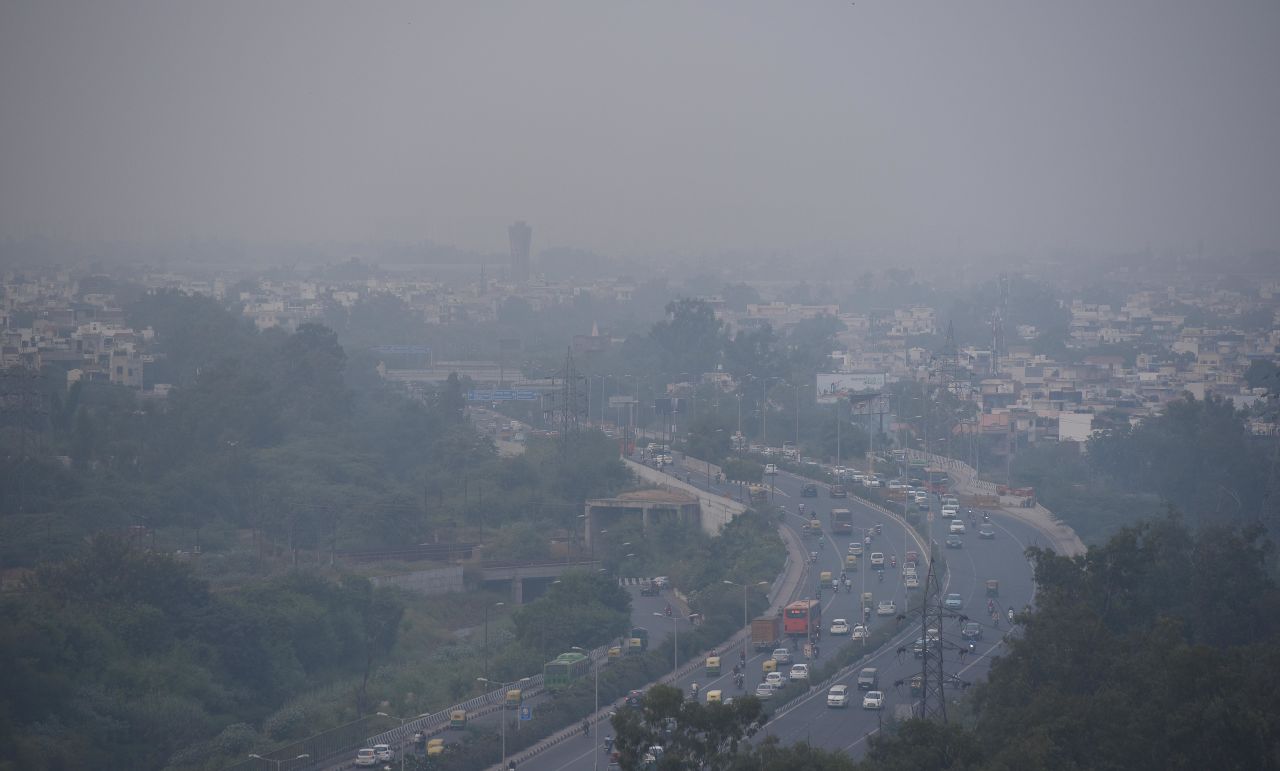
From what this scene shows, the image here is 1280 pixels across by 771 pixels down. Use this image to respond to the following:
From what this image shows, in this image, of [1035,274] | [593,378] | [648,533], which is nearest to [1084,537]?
[648,533]

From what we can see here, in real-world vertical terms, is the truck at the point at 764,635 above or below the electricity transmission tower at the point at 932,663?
below

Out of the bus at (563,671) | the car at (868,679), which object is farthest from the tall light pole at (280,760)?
the car at (868,679)

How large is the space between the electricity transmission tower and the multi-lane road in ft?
0.68

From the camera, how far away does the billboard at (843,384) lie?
40219mm

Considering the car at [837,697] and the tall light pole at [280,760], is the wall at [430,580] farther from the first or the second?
the car at [837,697]

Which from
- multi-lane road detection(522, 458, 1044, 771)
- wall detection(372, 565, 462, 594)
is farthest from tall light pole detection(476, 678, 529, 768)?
wall detection(372, 565, 462, 594)

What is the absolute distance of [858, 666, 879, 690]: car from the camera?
603 inches

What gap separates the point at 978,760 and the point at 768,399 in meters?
28.0

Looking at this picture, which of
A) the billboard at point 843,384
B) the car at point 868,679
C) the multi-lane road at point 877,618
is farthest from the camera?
the billboard at point 843,384

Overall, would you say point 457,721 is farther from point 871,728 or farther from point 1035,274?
point 1035,274

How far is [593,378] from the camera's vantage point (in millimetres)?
40938

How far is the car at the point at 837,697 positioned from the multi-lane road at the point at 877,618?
0.24 ft

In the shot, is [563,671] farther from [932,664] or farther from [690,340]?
[690,340]

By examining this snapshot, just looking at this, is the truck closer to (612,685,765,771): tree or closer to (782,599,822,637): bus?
(782,599,822,637): bus
